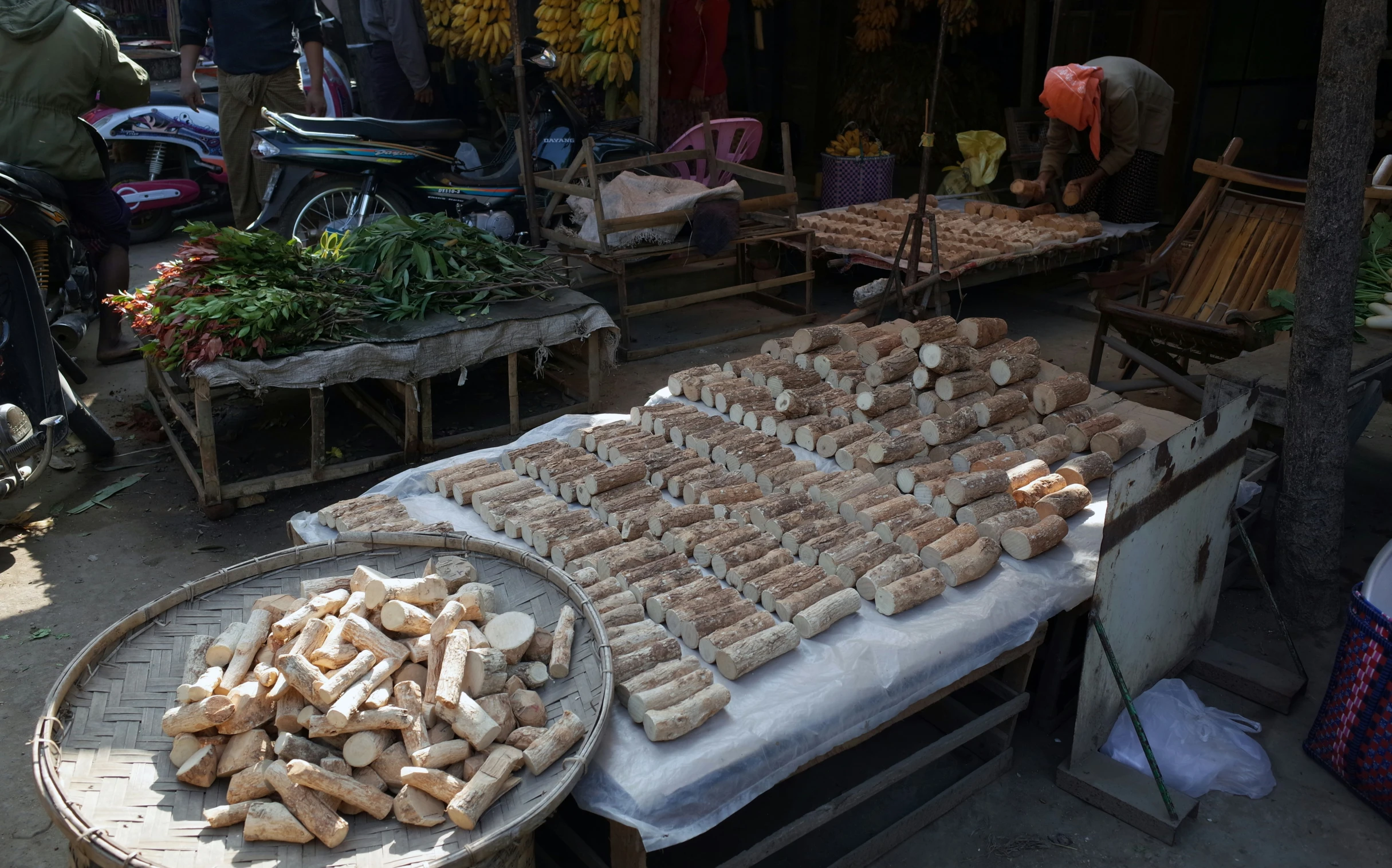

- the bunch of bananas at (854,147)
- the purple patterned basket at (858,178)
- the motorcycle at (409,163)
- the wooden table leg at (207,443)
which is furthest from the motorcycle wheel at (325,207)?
Answer: the bunch of bananas at (854,147)

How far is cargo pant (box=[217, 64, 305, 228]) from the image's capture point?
7.17 m

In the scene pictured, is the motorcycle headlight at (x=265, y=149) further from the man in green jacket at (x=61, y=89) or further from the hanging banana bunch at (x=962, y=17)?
the hanging banana bunch at (x=962, y=17)

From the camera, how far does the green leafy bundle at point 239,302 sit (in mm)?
4562

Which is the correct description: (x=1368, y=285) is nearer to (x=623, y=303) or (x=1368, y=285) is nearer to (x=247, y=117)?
(x=623, y=303)

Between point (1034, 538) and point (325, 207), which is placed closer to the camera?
point (1034, 538)

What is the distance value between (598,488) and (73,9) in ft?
15.9

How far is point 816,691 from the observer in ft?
9.02

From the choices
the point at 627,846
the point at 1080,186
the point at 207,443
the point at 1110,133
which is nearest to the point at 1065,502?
the point at 627,846

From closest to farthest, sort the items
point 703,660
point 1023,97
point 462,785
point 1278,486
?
point 462,785 < point 703,660 < point 1278,486 < point 1023,97

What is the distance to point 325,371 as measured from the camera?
15.5 feet

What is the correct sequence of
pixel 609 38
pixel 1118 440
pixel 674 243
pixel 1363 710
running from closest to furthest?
pixel 1363 710 → pixel 1118 440 → pixel 674 243 → pixel 609 38

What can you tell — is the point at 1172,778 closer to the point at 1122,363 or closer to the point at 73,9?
the point at 1122,363

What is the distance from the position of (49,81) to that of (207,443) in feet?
9.50

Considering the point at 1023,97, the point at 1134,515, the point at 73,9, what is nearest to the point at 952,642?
the point at 1134,515
